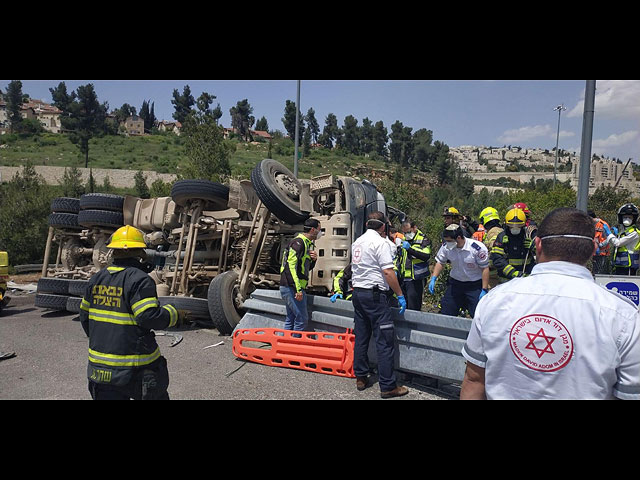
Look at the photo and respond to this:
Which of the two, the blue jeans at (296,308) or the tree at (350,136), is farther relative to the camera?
the tree at (350,136)

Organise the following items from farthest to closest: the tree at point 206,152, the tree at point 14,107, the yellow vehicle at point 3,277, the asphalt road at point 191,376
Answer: the tree at point 14,107
the tree at point 206,152
the yellow vehicle at point 3,277
the asphalt road at point 191,376

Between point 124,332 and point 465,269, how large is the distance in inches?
145

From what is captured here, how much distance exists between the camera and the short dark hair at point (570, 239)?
150 cm

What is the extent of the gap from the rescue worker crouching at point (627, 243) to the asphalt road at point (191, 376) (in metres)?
4.68

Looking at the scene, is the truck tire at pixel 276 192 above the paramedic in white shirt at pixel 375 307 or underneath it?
above

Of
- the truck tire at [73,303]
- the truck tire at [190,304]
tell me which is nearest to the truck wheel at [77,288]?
the truck tire at [73,303]

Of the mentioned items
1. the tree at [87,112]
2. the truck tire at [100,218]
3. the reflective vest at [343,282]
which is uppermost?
the tree at [87,112]

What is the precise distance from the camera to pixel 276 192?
20.2 ft

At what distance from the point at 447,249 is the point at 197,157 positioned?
13.6 meters

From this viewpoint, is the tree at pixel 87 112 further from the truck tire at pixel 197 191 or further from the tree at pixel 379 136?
the truck tire at pixel 197 191

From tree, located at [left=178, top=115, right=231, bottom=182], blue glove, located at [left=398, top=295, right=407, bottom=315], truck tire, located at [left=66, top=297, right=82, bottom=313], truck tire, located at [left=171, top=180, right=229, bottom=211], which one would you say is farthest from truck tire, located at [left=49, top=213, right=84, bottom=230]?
tree, located at [left=178, top=115, right=231, bottom=182]

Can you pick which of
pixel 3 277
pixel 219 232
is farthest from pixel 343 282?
pixel 3 277

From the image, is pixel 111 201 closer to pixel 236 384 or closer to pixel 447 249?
pixel 236 384

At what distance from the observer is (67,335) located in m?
6.63
